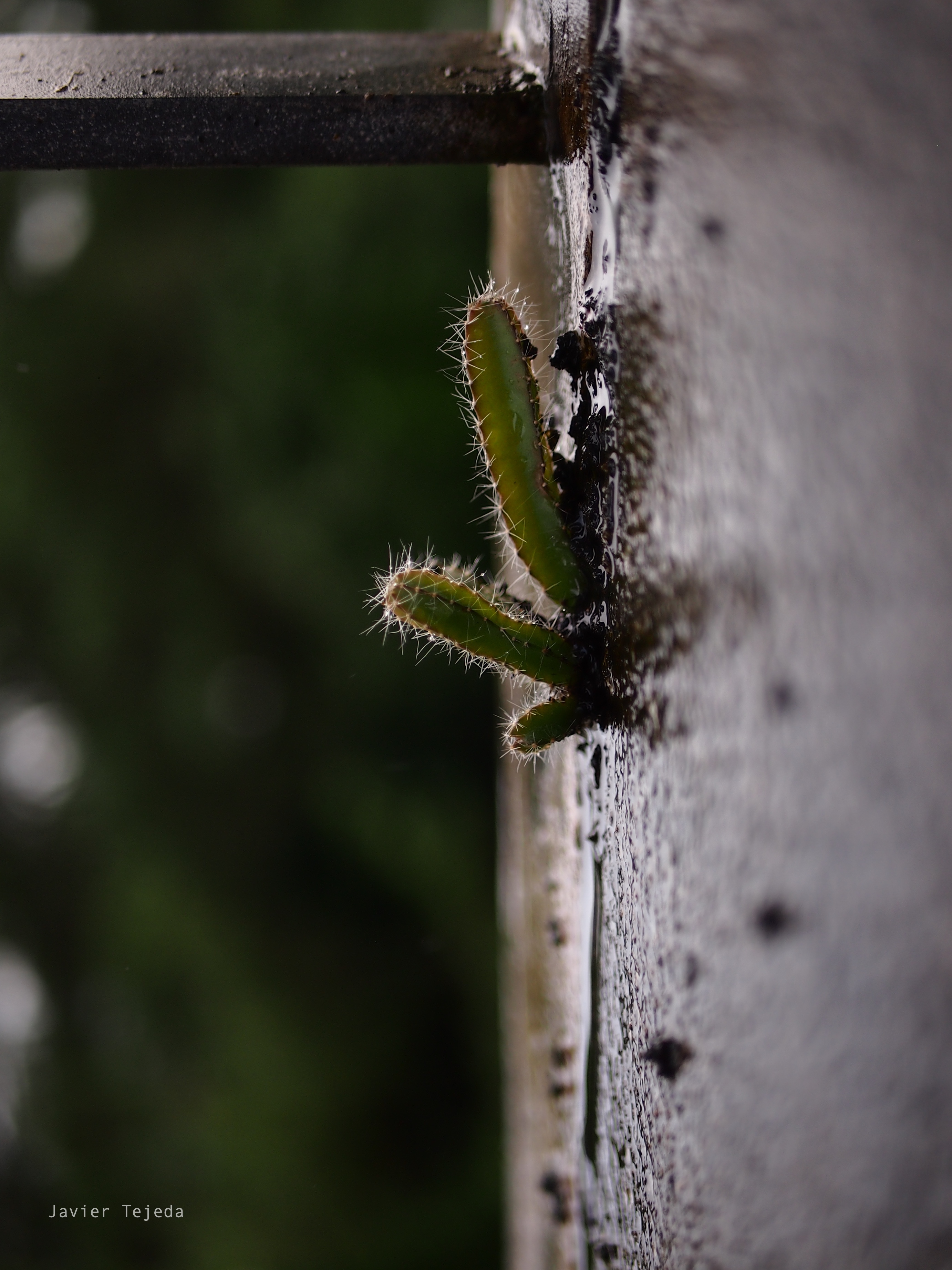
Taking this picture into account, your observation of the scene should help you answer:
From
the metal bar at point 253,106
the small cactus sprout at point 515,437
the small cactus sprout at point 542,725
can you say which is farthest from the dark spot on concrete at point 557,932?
the metal bar at point 253,106

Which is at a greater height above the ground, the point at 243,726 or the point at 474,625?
the point at 243,726

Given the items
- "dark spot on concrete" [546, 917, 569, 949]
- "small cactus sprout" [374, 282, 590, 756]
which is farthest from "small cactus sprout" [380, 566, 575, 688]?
"dark spot on concrete" [546, 917, 569, 949]

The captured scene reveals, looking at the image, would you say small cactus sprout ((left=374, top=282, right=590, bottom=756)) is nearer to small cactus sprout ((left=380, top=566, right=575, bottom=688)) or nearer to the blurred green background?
small cactus sprout ((left=380, top=566, right=575, bottom=688))

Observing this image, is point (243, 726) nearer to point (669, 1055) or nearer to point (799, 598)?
point (669, 1055)

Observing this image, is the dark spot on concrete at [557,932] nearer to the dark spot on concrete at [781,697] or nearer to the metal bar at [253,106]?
the dark spot on concrete at [781,697]

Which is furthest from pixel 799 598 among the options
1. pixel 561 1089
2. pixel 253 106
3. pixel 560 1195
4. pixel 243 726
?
pixel 243 726

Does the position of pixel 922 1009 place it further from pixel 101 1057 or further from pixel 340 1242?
pixel 101 1057
